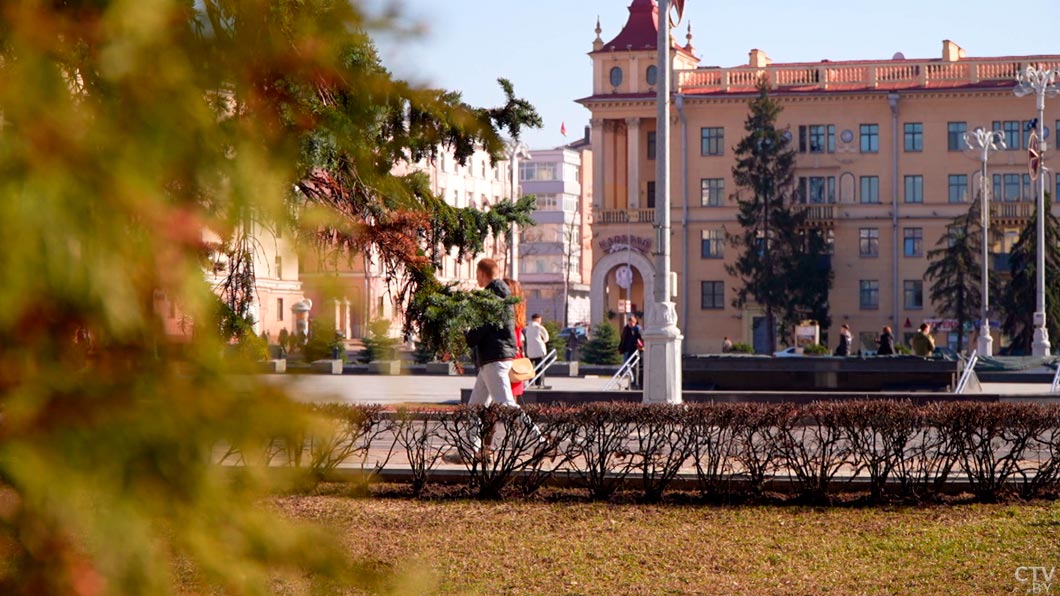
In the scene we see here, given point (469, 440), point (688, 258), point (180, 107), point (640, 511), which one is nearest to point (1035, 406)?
point (640, 511)

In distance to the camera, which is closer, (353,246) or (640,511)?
(353,246)

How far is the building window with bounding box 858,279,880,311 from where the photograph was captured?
77562 mm

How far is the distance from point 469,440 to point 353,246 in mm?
9903

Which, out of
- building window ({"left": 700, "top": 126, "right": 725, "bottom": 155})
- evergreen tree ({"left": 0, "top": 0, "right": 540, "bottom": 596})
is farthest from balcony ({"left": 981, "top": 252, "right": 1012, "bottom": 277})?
evergreen tree ({"left": 0, "top": 0, "right": 540, "bottom": 596})

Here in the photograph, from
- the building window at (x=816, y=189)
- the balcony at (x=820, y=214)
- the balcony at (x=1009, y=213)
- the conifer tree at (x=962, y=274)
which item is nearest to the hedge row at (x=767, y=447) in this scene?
the conifer tree at (x=962, y=274)

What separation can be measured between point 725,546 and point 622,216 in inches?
2924

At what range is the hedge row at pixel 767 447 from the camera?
1123 centimetres

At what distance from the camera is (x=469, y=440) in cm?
1166

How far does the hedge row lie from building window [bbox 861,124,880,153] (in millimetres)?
67364

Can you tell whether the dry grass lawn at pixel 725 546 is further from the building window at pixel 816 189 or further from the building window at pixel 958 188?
the building window at pixel 816 189

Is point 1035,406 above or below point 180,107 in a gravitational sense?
below

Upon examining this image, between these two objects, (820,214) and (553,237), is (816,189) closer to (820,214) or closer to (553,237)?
(820,214)

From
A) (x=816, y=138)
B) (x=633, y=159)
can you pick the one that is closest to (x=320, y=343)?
(x=816, y=138)

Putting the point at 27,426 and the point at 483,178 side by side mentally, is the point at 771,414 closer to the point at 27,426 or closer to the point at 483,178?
the point at 27,426
